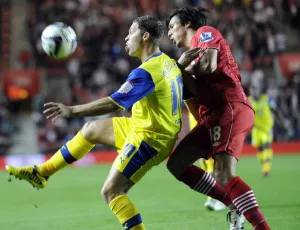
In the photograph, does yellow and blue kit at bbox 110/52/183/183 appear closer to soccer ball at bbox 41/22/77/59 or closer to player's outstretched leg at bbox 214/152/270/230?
player's outstretched leg at bbox 214/152/270/230

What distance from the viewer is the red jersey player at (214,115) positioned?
5621 mm

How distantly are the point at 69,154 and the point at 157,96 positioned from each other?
1298mm

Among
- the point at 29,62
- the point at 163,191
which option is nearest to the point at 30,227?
the point at 163,191

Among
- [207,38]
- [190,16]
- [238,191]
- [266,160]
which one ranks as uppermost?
[190,16]

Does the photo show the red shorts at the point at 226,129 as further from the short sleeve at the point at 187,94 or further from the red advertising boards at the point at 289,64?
the red advertising boards at the point at 289,64

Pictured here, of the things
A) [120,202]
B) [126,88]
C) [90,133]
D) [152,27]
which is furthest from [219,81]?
[120,202]

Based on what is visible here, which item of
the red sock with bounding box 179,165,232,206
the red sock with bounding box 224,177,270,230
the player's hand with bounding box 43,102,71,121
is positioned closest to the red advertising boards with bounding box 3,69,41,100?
the red sock with bounding box 179,165,232,206

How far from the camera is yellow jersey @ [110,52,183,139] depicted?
5266 millimetres

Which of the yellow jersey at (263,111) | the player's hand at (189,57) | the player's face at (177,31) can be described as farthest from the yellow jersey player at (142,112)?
the yellow jersey at (263,111)

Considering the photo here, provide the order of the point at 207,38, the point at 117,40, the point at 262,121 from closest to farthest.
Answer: the point at 207,38 → the point at 262,121 → the point at 117,40

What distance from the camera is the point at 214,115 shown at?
19.7 feet

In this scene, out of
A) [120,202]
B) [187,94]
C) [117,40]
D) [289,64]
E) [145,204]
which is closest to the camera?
[120,202]

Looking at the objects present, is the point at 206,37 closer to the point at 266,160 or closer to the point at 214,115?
the point at 214,115

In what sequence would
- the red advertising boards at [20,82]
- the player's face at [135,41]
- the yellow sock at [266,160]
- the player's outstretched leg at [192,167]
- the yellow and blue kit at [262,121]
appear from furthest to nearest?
the red advertising boards at [20,82] → the yellow and blue kit at [262,121] → the yellow sock at [266,160] → the player's outstretched leg at [192,167] → the player's face at [135,41]
